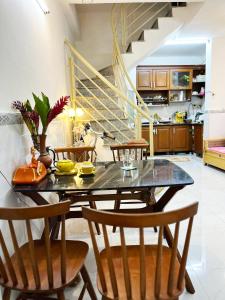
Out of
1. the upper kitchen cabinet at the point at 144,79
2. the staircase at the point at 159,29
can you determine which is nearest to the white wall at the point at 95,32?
the staircase at the point at 159,29

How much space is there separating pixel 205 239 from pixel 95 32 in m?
4.68

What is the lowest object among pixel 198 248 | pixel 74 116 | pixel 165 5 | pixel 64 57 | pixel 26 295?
pixel 198 248

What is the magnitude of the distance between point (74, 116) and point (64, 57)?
2.96 ft

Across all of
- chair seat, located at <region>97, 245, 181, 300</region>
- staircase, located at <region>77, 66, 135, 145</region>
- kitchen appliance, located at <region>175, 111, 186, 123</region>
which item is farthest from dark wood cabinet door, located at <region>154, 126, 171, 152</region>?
chair seat, located at <region>97, 245, 181, 300</region>

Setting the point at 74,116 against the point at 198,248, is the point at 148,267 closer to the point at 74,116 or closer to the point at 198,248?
the point at 198,248

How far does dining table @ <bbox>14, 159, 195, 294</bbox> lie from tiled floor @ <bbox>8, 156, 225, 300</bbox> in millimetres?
173

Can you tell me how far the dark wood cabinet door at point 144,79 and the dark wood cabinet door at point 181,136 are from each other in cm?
139

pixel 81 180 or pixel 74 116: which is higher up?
pixel 74 116

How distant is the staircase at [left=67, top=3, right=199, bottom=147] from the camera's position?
12.9 ft

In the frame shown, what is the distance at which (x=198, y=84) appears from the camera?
Result: 288 inches

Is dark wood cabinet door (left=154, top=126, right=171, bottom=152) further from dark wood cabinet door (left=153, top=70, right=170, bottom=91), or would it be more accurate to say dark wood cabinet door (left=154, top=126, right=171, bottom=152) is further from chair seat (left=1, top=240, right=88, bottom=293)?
chair seat (left=1, top=240, right=88, bottom=293)

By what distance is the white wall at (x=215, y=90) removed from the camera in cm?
536

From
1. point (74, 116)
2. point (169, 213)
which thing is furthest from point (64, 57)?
point (169, 213)

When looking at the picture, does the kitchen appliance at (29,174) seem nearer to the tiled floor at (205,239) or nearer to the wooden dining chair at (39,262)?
the wooden dining chair at (39,262)
